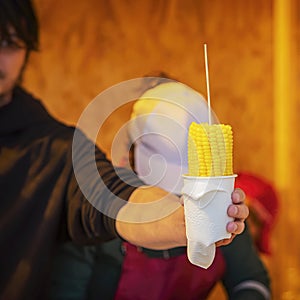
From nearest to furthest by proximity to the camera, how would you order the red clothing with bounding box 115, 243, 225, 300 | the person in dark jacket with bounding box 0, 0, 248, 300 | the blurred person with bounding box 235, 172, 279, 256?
the person in dark jacket with bounding box 0, 0, 248, 300
the red clothing with bounding box 115, 243, 225, 300
the blurred person with bounding box 235, 172, 279, 256

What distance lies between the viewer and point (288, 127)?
5.57ft

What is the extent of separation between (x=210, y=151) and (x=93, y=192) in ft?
1.41

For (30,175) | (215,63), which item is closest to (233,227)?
(30,175)

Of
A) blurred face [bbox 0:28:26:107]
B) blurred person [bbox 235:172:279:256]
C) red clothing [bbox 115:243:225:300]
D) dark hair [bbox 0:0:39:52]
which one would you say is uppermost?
dark hair [bbox 0:0:39:52]

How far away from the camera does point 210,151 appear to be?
56 cm

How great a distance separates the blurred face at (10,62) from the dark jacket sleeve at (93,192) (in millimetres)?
202

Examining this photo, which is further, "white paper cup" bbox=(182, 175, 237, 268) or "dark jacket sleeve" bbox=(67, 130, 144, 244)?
"dark jacket sleeve" bbox=(67, 130, 144, 244)

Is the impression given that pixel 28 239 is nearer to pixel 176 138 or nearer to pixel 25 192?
pixel 25 192

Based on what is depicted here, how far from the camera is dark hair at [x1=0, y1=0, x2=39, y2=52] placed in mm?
1134

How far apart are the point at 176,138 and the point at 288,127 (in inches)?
31.6

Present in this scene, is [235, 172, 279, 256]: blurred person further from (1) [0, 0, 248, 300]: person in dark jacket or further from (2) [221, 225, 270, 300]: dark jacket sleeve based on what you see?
(1) [0, 0, 248, 300]: person in dark jacket

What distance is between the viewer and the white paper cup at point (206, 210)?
0.56 m

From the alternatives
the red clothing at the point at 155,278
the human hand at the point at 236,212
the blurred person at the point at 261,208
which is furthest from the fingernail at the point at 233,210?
the blurred person at the point at 261,208

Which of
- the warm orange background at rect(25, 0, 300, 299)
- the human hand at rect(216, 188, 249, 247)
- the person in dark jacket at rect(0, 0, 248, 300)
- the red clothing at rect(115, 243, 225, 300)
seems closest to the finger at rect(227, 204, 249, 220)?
the human hand at rect(216, 188, 249, 247)
